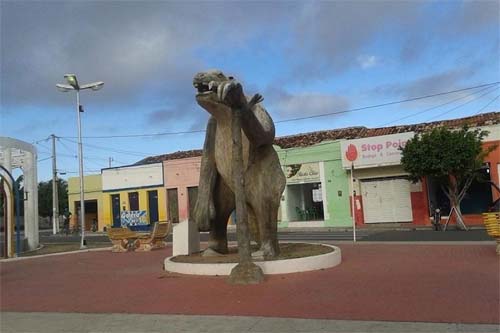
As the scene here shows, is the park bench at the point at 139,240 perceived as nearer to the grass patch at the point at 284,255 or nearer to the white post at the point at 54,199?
the grass patch at the point at 284,255

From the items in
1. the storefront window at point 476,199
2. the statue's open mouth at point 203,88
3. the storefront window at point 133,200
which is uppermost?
the statue's open mouth at point 203,88

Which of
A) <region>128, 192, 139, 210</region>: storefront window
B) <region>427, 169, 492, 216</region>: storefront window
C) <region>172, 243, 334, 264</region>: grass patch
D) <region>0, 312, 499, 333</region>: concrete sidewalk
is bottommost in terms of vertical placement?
<region>0, 312, 499, 333</region>: concrete sidewalk

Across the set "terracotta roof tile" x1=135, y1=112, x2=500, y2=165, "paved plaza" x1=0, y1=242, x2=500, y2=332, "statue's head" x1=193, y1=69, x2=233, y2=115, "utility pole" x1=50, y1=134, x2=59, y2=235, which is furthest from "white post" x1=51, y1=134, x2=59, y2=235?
"statue's head" x1=193, y1=69, x2=233, y2=115

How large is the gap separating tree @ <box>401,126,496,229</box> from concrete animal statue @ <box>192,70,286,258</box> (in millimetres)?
14438

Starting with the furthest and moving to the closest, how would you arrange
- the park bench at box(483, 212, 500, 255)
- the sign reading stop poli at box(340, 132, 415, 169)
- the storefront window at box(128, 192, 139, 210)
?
1. the storefront window at box(128, 192, 139, 210)
2. the sign reading stop poli at box(340, 132, 415, 169)
3. the park bench at box(483, 212, 500, 255)

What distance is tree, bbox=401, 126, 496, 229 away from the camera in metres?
23.1

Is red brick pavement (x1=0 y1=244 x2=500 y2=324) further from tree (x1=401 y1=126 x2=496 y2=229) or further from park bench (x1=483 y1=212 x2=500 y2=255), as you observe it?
tree (x1=401 y1=126 x2=496 y2=229)

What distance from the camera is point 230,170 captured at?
35.9 feet

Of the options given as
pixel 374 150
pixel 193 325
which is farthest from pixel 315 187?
pixel 193 325

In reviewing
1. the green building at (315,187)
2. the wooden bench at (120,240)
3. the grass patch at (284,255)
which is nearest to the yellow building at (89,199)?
the green building at (315,187)

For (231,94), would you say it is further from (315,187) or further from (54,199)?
(54,199)

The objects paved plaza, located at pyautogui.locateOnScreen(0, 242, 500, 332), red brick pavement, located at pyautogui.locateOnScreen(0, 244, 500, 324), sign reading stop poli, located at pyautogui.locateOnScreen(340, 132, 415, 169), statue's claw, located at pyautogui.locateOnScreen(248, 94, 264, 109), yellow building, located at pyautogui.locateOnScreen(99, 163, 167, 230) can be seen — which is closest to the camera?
paved plaza, located at pyautogui.locateOnScreen(0, 242, 500, 332)

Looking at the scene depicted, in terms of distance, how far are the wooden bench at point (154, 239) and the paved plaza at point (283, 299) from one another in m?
6.01

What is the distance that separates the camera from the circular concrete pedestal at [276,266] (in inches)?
387
